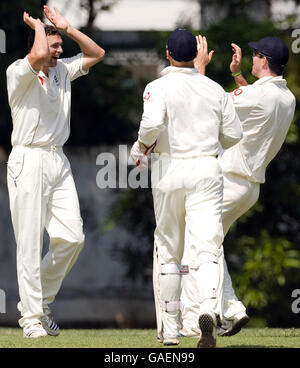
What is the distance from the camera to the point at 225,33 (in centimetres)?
1588

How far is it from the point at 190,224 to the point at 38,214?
4.81 feet

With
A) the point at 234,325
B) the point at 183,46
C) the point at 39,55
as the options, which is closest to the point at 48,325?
the point at 234,325

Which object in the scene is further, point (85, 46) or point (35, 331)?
point (85, 46)

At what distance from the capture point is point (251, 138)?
997cm

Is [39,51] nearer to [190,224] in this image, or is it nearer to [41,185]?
[41,185]

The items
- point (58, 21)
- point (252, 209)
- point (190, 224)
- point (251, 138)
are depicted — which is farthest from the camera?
point (252, 209)

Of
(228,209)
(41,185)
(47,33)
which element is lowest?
(228,209)

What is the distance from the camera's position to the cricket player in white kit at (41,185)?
9.38 m

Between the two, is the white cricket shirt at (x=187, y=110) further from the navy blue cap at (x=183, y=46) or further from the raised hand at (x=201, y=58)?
the raised hand at (x=201, y=58)

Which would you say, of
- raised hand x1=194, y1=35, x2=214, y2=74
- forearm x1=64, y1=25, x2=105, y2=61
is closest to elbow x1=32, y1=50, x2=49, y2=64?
forearm x1=64, y1=25, x2=105, y2=61

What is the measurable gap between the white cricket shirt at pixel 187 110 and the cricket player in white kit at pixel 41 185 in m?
1.15

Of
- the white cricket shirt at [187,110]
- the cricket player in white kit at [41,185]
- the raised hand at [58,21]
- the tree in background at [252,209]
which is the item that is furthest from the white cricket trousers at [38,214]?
the tree in background at [252,209]
